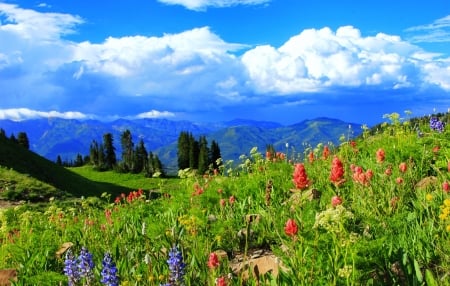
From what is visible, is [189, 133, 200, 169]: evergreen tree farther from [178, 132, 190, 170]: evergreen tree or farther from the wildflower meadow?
the wildflower meadow

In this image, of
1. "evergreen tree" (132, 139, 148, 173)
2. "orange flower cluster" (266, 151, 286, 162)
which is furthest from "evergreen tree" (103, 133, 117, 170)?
"orange flower cluster" (266, 151, 286, 162)

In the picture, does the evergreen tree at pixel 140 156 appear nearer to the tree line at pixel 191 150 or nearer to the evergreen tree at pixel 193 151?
the tree line at pixel 191 150


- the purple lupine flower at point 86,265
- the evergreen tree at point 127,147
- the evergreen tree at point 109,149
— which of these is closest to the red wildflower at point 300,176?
the purple lupine flower at point 86,265

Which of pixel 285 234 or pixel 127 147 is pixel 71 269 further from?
pixel 127 147

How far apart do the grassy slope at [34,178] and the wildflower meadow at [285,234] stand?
23831 mm

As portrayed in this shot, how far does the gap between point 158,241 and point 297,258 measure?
2.74 metres

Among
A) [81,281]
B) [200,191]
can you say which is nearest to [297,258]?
[81,281]

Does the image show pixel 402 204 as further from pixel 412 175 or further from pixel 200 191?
pixel 200 191

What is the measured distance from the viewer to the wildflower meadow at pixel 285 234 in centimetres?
415

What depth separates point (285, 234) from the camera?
585 cm

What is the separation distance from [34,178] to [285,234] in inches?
1353

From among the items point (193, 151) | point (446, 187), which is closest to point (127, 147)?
point (193, 151)

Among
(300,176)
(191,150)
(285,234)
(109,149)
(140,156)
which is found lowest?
(140,156)

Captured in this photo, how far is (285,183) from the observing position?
890cm
